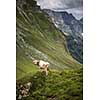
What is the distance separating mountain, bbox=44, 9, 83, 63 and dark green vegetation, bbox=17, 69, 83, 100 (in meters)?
0.14

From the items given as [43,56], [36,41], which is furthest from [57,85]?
[36,41]

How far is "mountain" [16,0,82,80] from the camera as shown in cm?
188

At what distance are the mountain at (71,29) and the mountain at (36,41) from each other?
1.3 inches

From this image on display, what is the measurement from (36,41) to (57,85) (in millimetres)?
341

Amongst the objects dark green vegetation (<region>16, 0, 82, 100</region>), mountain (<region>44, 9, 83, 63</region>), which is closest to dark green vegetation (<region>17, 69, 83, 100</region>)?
dark green vegetation (<region>16, 0, 82, 100</region>)

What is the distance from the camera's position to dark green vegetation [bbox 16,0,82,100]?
6.17 ft

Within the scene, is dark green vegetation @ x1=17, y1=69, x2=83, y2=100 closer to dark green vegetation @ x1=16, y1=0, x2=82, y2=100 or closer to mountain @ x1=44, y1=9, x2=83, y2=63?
dark green vegetation @ x1=16, y1=0, x2=82, y2=100

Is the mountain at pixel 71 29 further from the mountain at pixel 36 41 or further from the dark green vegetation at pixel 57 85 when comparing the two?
the dark green vegetation at pixel 57 85

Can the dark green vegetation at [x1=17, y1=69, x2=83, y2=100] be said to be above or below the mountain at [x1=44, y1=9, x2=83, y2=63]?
below

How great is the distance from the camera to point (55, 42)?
197 centimetres

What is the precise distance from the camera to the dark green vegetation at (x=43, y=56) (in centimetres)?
188

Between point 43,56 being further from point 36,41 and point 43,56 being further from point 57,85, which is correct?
point 57,85
